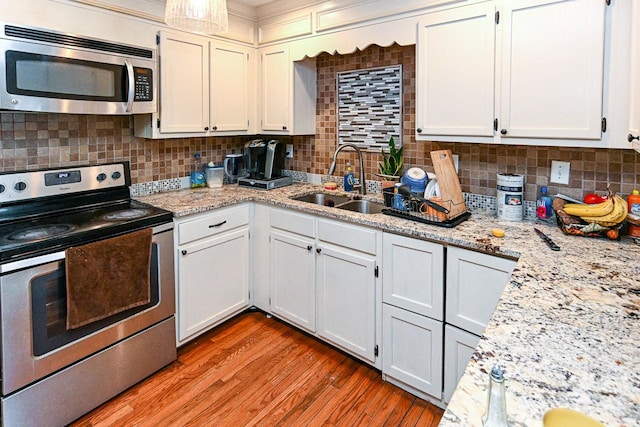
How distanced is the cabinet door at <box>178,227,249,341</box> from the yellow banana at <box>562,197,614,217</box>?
1945 millimetres

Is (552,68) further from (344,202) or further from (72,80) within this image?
(72,80)

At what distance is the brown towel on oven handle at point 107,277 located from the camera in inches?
71.2

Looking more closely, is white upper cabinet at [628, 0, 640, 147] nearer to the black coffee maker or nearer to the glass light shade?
the glass light shade

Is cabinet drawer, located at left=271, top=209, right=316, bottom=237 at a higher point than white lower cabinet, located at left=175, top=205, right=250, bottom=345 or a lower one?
higher

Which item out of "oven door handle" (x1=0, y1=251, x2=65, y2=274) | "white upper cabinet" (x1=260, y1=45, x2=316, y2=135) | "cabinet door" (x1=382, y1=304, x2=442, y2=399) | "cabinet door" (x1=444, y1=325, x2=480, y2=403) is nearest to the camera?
"oven door handle" (x1=0, y1=251, x2=65, y2=274)

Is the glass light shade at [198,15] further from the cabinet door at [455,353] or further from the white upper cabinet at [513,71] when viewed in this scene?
the cabinet door at [455,353]

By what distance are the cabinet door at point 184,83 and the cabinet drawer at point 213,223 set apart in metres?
0.62

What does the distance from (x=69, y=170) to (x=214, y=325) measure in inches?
50.9

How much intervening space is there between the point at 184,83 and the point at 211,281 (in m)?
1.32

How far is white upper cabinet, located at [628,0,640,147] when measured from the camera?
4.99 feet

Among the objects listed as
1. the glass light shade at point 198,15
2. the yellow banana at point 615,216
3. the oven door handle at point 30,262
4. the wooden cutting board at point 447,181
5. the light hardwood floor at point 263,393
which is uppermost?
the glass light shade at point 198,15

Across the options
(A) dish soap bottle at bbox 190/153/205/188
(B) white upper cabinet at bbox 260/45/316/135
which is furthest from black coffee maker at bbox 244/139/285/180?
(A) dish soap bottle at bbox 190/153/205/188

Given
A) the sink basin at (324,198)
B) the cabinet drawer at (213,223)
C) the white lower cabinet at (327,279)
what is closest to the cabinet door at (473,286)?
the white lower cabinet at (327,279)

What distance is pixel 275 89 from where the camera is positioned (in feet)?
10.0
